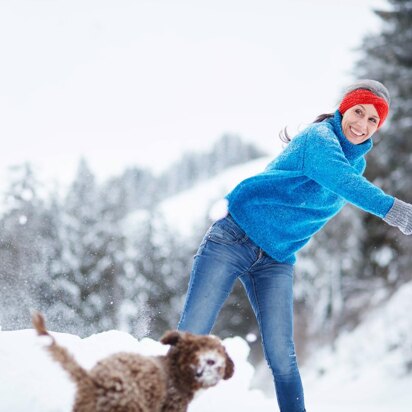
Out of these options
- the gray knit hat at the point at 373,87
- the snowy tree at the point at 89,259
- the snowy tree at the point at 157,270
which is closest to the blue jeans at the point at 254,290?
the gray knit hat at the point at 373,87

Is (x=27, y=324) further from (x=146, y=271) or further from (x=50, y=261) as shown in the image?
(x=146, y=271)

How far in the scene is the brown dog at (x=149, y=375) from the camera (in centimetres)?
166

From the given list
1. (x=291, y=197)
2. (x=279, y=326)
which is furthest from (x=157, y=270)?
(x=291, y=197)

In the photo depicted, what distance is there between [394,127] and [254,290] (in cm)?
1430

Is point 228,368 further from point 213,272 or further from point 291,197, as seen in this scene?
point 291,197

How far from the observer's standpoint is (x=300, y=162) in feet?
8.62

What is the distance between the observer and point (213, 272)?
2617mm

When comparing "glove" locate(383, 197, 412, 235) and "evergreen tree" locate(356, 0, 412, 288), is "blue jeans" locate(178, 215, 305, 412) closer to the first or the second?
"glove" locate(383, 197, 412, 235)

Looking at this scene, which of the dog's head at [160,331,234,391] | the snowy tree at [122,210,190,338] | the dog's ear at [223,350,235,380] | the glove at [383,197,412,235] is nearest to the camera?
the dog's head at [160,331,234,391]

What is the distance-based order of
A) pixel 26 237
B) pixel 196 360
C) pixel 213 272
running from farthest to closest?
pixel 26 237 → pixel 213 272 → pixel 196 360

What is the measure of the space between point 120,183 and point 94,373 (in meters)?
26.8

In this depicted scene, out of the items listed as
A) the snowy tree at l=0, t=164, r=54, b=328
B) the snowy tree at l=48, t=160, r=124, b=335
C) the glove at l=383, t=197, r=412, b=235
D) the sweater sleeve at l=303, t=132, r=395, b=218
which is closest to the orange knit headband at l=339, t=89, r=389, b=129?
the sweater sleeve at l=303, t=132, r=395, b=218

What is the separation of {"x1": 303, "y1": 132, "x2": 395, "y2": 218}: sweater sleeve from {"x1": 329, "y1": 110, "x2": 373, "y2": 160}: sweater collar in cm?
23

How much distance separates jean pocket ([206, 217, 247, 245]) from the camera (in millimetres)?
2701
